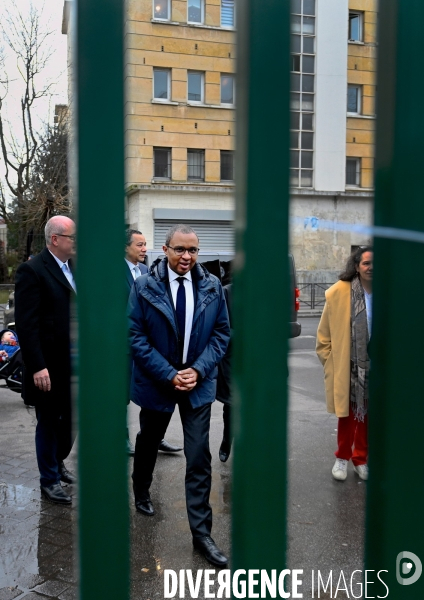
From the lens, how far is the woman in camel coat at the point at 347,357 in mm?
4535

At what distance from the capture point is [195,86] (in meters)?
22.2

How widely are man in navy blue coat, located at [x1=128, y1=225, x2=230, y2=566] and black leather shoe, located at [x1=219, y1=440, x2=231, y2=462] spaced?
1418 millimetres

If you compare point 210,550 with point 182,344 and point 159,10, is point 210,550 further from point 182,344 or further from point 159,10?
point 159,10

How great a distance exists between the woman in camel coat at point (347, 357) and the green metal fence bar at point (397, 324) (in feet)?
11.7

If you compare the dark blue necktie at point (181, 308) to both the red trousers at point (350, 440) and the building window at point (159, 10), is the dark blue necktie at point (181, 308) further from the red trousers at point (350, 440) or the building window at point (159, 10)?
the red trousers at point (350, 440)

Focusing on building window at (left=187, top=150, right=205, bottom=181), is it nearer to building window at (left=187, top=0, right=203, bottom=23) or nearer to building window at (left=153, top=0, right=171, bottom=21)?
building window at (left=187, top=0, right=203, bottom=23)

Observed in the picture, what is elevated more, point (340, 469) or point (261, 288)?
point (261, 288)

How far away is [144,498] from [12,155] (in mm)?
20644

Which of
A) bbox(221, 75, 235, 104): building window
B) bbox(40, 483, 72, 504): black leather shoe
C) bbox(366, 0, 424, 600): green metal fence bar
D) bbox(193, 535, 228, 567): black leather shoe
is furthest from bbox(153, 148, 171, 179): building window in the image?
bbox(366, 0, 424, 600): green metal fence bar

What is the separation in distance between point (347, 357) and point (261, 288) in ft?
13.6

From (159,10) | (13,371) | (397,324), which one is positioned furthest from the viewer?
(13,371)

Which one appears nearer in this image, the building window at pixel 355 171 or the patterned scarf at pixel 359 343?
the building window at pixel 355 171

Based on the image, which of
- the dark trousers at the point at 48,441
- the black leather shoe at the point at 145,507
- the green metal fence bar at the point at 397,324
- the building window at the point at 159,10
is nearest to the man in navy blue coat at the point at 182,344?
the black leather shoe at the point at 145,507

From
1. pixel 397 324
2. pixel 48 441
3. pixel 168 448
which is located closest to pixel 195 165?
pixel 168 448
